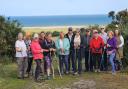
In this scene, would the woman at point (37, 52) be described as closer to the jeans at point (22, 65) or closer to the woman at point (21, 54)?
the woman at point (21, 54)

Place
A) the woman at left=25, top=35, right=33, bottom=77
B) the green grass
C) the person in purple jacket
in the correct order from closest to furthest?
the green grass → the woman at left=25, top=35, right=33, bottom=77 → the person in purple jacket

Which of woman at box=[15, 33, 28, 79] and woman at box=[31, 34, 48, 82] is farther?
woman at box=[15, 33, 28, 79]

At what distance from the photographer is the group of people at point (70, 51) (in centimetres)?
1730

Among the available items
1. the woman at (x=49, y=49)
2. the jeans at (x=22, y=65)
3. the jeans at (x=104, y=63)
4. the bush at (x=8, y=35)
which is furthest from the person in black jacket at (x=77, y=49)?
the bush at (x=8, y=35)

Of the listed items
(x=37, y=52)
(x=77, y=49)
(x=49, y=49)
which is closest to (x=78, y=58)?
(x=77, y=49)

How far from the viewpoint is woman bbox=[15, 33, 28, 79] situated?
57.1ft

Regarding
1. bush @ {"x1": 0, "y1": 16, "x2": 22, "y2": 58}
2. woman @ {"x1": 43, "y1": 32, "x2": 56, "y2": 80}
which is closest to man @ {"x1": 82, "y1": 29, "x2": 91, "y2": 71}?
woman @ {"x1": 43, "y1": 32, "x2": 56, "y2": 80}

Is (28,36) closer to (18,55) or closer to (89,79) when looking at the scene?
(18,55)

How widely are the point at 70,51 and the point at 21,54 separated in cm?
209

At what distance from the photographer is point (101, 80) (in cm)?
1652

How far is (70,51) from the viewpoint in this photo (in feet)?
60.0

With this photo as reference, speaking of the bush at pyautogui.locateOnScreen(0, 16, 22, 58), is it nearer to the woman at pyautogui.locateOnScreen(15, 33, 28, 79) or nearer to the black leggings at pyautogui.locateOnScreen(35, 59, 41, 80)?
the woman at pyautogui.locateOnScreen(15, 33, 28, 79)

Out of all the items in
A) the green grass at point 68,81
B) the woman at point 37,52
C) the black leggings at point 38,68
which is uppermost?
the woman at point 37,52

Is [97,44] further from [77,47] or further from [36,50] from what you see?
[36,50]
